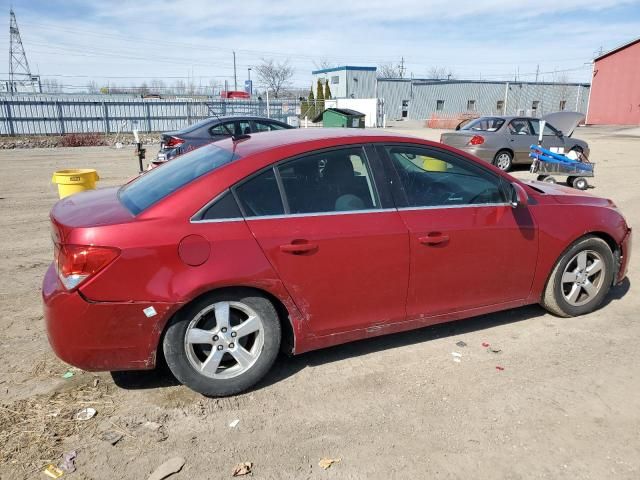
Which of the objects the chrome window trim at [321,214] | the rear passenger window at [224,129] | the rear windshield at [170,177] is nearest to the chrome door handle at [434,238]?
the chrome window trim at [321,214]

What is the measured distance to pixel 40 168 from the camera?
14875 millimetres

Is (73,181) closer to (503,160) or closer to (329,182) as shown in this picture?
(329,182)

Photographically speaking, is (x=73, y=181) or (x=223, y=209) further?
(x=73, y=181)

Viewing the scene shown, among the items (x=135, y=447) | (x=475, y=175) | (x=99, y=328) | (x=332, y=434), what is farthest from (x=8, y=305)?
(x=475, y=175)

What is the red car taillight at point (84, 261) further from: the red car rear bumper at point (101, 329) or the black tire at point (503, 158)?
the black tire at point (503, 158)

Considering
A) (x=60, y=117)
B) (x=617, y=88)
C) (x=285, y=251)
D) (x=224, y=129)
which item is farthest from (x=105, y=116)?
(x=617, y=88)

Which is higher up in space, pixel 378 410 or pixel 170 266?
pixel 170 266

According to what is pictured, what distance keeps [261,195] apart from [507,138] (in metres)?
11.9

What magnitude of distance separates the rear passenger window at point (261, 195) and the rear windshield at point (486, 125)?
38.8ft

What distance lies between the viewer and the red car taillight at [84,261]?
2.78 meters

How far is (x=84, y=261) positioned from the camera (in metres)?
2.78

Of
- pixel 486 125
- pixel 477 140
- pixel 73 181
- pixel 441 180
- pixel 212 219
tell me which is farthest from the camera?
pixel 486 125

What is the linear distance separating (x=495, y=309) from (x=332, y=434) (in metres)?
1.80

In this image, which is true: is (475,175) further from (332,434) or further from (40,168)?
(40,168)
